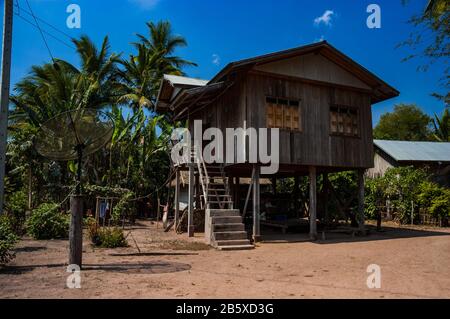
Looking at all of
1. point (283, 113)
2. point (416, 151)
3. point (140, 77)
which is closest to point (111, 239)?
point (283, 113)

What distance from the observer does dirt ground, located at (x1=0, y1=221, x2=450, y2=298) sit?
591 cm

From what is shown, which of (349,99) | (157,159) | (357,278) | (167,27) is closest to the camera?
(357,278)

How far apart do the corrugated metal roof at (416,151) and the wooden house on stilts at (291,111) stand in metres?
11.1

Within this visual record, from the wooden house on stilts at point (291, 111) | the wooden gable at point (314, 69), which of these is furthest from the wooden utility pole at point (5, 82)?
the wooden gable at point (314, 69)

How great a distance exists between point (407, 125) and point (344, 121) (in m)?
41.7

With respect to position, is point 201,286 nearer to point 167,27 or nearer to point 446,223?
point 446,223

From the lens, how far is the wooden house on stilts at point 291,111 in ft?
41.1

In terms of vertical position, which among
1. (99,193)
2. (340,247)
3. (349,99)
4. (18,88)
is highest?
(18,88)

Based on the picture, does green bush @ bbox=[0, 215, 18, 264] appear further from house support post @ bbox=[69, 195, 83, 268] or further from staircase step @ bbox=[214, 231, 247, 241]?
staircase step @ bbox=[214, 231, 247, 241]

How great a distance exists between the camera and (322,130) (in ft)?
45.3

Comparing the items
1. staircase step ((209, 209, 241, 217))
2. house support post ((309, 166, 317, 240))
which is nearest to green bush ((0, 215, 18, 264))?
staircase step ((209, 209, 241, 217))

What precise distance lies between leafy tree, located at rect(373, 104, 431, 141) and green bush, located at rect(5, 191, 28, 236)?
45.8m
